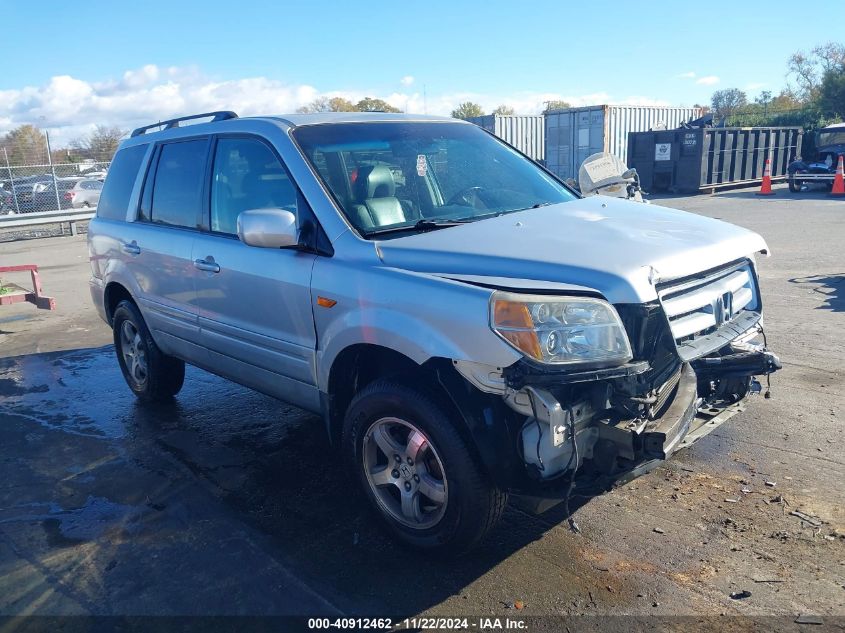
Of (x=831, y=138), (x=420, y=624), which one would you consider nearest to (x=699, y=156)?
(x=831, y=138)

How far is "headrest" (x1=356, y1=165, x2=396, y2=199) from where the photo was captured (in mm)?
3896

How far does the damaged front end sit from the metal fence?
2251cm

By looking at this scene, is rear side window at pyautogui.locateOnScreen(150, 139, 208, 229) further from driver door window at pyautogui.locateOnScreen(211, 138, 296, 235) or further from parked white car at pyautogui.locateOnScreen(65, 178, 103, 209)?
parked white car at pyautogui.locateOnScreen(65, 178, 103, 209)

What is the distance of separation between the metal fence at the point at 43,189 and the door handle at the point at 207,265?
20090 mm

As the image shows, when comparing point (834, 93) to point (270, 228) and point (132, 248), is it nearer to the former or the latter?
point (132, 248)

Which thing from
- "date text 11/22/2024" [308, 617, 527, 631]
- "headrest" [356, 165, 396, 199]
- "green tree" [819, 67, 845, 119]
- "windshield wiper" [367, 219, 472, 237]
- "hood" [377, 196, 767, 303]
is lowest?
"date text 11/22/2024" [308, 617, 527, 631]

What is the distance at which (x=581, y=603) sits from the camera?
303 cm

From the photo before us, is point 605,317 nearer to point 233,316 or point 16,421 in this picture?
point 233,316

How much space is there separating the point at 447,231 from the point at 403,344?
0.75 meters

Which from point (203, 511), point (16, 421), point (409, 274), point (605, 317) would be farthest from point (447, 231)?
point (16, 421)

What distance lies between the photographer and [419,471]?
3.33 m

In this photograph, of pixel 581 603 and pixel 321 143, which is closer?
pixel 581 603

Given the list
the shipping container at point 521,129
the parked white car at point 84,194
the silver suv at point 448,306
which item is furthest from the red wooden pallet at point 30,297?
the shipping container at point 521,129


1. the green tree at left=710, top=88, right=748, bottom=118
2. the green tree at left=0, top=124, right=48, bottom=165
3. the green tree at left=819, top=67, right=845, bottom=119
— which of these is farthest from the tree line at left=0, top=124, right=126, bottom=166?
the green tree at left=710, top=88, right=748, bottom=118
